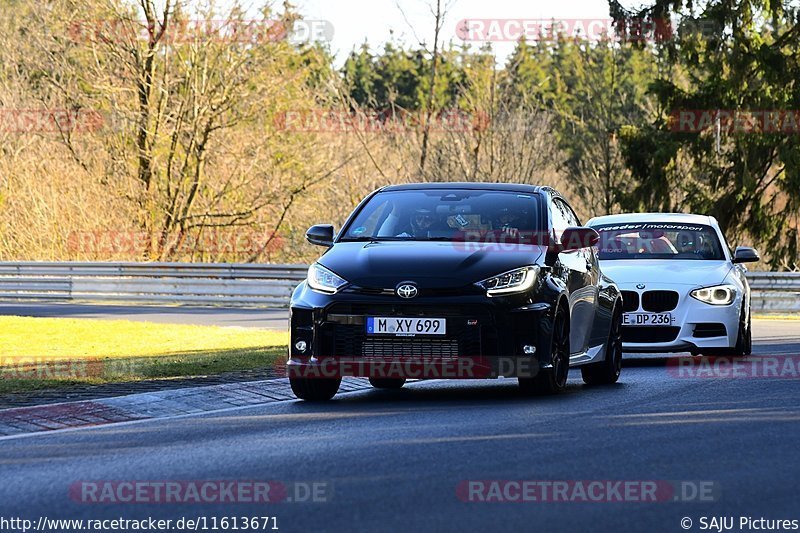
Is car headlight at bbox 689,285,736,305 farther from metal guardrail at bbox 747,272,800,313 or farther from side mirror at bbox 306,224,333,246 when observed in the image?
metal guardrail at bbox 747,272,800,313

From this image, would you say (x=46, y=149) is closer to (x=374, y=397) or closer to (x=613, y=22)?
(x=613, y=22)

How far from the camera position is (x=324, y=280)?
1109cm

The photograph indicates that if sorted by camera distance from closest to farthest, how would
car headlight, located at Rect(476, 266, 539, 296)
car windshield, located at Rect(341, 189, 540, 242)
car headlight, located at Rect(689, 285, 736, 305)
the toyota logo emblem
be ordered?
the toyota logo emblem, car headlight, located at Rect(476, 266, 539, 296), car windshield, located at Rect(341, 189, 540, 242), car headlight, located at Rect(689, 285, 736, 305)

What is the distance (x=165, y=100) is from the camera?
1409 inches

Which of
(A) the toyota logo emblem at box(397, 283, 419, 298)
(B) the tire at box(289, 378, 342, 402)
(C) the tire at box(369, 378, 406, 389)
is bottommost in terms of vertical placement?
(C) the tire at box(369, 378, 406, 389)

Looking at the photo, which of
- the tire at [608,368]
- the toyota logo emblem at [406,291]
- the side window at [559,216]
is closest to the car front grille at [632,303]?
the tire at [608,368]

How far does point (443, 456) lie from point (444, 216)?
398 centimetres

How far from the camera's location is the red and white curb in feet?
33.2

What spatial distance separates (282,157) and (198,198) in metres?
2.38

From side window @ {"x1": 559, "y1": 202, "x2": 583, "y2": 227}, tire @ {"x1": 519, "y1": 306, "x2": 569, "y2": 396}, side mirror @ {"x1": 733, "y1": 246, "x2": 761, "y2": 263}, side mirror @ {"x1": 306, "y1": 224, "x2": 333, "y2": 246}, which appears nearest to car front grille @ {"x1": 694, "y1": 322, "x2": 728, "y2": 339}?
side mirror @ {"x1": 733, "y1": 246, "x2": 761, "y2": 263}

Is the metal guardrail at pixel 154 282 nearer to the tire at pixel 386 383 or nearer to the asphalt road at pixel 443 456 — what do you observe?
the tire at pixel 386 383

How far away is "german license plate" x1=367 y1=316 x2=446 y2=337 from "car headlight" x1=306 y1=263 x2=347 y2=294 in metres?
0.44

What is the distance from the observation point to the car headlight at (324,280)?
1098cm

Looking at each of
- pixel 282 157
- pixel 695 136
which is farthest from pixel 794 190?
pixel 282 157
